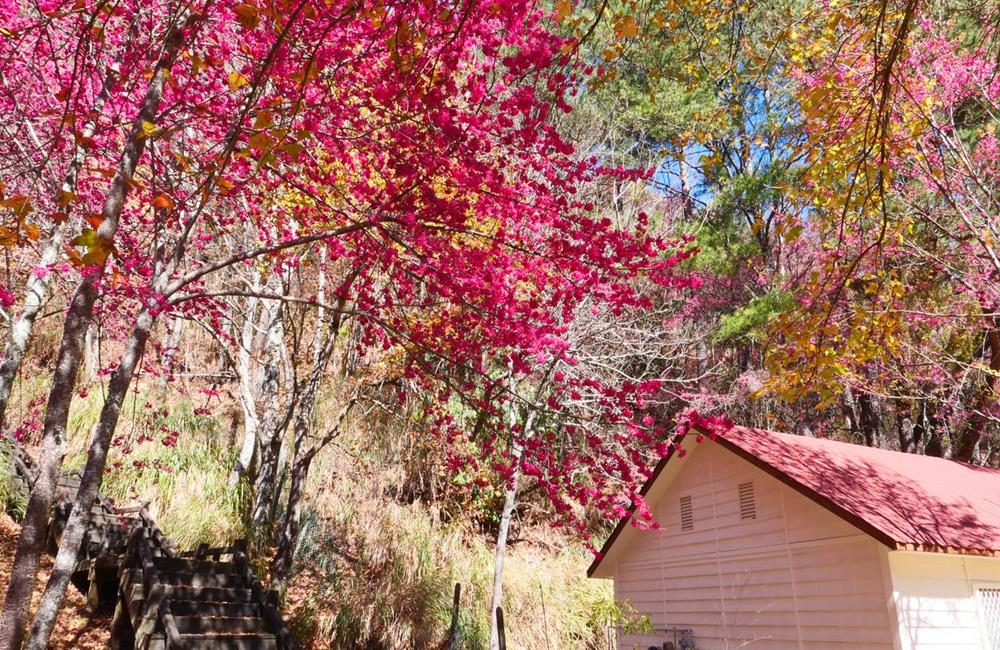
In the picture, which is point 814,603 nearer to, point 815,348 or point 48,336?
point 815,348

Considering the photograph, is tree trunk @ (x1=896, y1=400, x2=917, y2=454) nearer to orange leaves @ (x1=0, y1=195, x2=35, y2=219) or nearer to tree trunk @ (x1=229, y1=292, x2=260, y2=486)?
tree trunk @ (x1=229, y1=292, x2=260, y2=486)

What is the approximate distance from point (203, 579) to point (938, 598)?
35.0 feet

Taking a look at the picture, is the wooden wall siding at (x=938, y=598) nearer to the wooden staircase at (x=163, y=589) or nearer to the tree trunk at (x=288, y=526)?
the wooden staircase at (x=163, y=589)

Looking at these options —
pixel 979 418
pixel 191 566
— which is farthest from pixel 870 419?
pixel 191 566

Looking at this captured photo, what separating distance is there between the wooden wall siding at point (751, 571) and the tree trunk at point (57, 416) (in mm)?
9015

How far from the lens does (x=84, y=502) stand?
231 inches

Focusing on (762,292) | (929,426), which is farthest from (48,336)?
(929,426)

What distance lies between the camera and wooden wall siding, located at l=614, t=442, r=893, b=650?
909 centimetres

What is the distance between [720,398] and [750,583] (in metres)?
10.3

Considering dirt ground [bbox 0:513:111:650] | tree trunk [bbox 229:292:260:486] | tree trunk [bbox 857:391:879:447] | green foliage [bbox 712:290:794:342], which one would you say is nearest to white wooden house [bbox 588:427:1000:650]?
green foliage [bbox 712:290:794:342]

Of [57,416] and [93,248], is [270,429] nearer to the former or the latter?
[57,416]

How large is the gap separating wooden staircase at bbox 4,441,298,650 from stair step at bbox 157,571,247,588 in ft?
0.05

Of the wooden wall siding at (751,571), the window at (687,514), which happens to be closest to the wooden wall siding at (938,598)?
the wooden wall siding at (751,571)

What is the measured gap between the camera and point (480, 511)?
17297 millimetres
